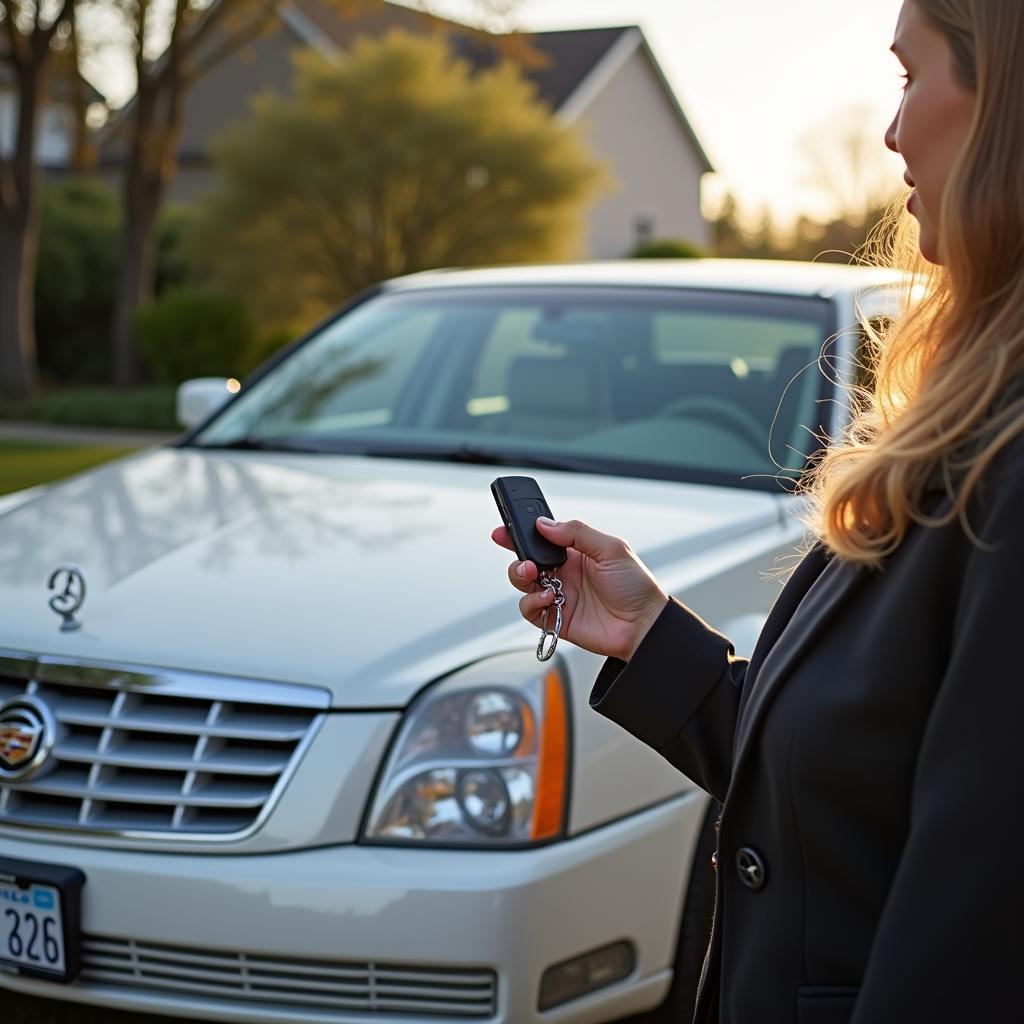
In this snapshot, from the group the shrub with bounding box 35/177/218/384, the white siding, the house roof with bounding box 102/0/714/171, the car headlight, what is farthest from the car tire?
the white siding

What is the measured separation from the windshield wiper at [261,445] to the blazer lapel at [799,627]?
2.78 meters

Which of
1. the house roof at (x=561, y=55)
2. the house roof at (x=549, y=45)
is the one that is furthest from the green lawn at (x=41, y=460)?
the house roof at (x=561, y=55)

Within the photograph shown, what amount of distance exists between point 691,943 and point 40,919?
3.67 feet

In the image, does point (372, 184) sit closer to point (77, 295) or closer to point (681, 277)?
point (77, 295)

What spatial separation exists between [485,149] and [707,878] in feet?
60.5

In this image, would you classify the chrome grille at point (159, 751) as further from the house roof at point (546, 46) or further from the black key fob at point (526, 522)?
the house roof at point (546, 46)

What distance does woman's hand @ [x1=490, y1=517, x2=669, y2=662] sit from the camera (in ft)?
5.73

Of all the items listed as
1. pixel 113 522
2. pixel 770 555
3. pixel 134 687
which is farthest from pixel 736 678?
pixel 113 522

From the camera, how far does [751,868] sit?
1.34 meters

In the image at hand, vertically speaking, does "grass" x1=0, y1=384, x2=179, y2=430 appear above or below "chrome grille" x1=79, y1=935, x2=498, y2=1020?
below

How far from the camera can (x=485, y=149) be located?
20469 mm

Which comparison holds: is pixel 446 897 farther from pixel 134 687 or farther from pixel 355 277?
pixel 355 277

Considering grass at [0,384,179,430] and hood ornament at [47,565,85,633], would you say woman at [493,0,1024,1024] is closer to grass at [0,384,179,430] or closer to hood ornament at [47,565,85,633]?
hood ornament at [47,565,85,633]

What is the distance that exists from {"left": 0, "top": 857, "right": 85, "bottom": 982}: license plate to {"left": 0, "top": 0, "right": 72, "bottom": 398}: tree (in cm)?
1555
